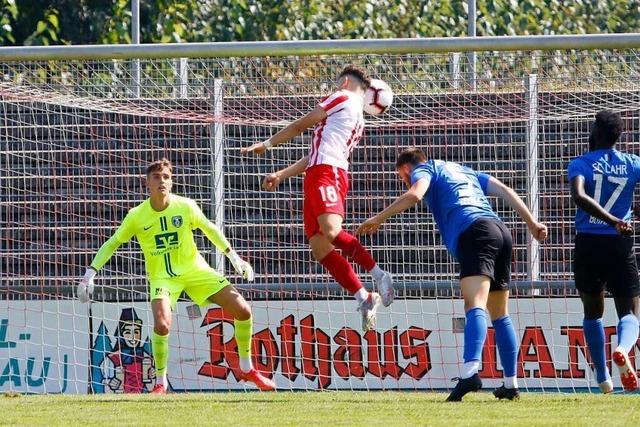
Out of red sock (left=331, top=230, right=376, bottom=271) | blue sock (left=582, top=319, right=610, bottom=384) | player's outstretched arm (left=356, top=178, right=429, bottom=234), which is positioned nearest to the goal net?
blue sock (left=582, top=319, right=610, bottom=384)

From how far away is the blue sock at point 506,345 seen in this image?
9789 millimetres

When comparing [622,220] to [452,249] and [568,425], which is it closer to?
[452,249]

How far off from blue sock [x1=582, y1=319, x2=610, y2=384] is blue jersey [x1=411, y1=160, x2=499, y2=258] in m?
1.30

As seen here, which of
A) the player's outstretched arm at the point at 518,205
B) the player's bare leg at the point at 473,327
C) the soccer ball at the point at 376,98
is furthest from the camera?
the soccer ball at the point at 376,98

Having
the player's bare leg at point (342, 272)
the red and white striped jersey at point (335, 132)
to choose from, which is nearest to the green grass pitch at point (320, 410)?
the player's bare leg at point (342, 272)

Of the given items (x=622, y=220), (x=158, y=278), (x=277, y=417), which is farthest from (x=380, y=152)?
(x=277, y=417)

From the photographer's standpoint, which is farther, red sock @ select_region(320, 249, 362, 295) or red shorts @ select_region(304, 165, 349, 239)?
red sock @ select_region(320, 249, 362, 295)

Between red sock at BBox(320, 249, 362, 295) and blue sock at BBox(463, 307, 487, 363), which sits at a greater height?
red sock at BBox(320, 249, 362, 295)

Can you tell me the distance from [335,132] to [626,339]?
2474 mm

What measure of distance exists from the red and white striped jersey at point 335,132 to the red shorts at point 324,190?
51mm

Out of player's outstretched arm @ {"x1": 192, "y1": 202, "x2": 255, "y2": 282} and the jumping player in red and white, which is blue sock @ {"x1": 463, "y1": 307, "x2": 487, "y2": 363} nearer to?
the jumping player in red and white

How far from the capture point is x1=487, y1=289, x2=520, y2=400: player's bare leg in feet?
32.1

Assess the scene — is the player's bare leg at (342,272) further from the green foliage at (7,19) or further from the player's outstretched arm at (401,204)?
the green foliage at (7,19)

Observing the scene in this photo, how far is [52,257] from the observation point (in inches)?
565
